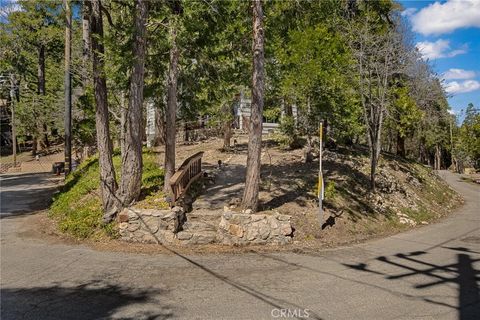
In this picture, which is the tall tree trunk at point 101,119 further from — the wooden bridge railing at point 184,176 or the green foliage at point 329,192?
the green foliage at point 329,192

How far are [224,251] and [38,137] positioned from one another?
1317 inches

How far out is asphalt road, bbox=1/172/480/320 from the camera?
19.9ft

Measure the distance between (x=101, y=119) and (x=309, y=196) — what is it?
249 inches

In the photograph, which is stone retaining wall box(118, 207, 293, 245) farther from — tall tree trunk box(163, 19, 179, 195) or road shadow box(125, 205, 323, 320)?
tall tree trunk box(163, 19, 179, 195)

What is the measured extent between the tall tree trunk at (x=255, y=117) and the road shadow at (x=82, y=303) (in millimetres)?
4296

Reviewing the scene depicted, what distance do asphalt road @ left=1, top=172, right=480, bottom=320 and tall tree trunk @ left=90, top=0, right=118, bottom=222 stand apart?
184 centimetres

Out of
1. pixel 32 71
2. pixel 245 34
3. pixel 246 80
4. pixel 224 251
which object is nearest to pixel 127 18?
pixel 245 34

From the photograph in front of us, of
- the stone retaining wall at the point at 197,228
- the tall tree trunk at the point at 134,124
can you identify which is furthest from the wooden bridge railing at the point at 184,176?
the tall tree trunk at the point at 134,124

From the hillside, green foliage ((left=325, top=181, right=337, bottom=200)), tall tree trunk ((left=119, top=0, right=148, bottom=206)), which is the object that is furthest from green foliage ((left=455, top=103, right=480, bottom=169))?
tall tree trunk ((left=119, top=0, right=148, bottom=206))

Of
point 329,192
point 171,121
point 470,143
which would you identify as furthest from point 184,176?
point 470,143

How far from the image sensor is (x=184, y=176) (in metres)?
11.7

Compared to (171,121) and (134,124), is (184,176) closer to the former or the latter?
(171,121)

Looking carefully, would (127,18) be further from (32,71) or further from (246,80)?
(32,71)

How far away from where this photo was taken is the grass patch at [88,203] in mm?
10320
